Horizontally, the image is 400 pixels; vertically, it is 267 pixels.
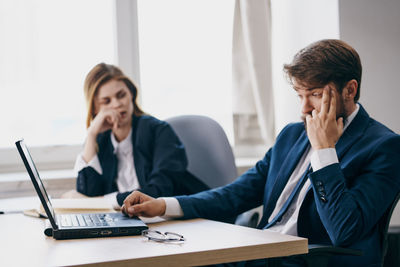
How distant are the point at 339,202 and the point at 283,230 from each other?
289 millimetres

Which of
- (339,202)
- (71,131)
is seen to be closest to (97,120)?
(71,131)

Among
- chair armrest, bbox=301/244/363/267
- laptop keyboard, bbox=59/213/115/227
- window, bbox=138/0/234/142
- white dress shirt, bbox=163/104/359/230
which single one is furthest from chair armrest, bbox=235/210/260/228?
window, bbox=138/0/234/142

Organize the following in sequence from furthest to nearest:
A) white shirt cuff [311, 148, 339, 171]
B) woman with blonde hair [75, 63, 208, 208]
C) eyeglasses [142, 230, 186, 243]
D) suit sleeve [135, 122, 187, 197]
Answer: woman with blonde hair [75, 63, 208, 208]
suit sleeve [135, 122, 187, 197]
white shirt cuff [311, 148, 339, 171]
eyeglasses [142, 230, 186, 243]

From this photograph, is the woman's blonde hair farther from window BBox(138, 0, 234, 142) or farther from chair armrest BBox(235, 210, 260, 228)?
chair armrest BBox(235, 210, 260, 228)

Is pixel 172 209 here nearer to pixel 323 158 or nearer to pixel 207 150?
pixel 323 158

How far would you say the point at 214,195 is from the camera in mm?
1702

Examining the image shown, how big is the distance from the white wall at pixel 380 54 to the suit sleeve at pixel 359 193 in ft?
3.38

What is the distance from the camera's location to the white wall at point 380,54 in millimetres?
2377

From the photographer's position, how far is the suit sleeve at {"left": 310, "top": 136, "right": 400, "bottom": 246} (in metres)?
1.35

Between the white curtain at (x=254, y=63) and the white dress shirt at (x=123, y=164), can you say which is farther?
the white curtain at (x=254, y=63)

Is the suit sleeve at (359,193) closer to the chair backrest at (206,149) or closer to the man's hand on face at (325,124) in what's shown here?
the man's hand on face at (325,124)

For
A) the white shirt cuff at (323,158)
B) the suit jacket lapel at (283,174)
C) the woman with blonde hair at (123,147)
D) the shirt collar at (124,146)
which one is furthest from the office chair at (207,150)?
the white shirt cuff at (323,158)

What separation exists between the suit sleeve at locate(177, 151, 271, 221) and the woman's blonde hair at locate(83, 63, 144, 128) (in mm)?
907

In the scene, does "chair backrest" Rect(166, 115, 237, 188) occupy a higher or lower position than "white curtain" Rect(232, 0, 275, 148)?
lower
